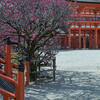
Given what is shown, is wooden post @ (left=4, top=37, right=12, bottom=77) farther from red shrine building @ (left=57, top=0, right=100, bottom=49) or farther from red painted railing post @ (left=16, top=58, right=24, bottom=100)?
red shrine building @ (left=57, top=0, right=100, bottom=49)

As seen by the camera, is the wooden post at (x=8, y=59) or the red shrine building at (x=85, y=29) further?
the red shrine building at (x=85, y=29)

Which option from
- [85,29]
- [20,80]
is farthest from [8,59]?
[85,29]

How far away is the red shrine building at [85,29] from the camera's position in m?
28.4

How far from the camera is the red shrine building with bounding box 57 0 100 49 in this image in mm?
28422

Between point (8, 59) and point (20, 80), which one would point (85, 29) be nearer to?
point (8, 59)

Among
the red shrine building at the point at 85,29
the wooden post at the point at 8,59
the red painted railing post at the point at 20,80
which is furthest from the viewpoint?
the red shrine building at the point at 85,29

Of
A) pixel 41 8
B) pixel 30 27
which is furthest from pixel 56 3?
pixel 30 27

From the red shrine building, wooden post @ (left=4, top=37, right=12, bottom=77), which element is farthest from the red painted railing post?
the red shrine building

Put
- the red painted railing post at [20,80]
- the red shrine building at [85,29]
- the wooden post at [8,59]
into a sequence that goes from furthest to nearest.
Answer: the red shrine building at [85,29]
the wooden post at [8,59]
the red painted railing post at [20,80]

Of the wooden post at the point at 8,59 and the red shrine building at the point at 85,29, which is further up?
the red shrine building at the point at 85,29

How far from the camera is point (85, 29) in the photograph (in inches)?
1177

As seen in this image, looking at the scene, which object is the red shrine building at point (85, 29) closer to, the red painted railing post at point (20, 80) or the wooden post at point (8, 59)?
the wooden post at point (8, 59)

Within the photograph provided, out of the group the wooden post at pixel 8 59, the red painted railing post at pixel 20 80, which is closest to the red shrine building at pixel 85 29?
the wooden post at pixel 8 59

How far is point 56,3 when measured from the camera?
17.7 feet
